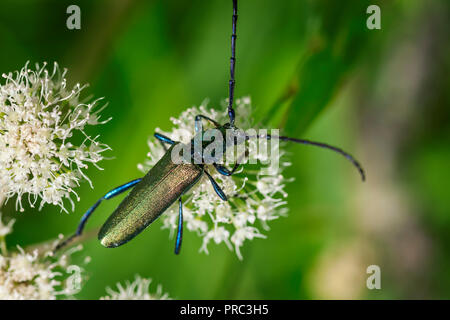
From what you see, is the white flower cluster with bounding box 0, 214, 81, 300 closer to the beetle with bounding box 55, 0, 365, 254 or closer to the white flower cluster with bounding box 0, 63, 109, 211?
the beetle with bounding box 55, 0, 365, 254

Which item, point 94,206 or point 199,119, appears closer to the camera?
point 94,206

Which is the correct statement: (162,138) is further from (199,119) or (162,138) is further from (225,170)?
(225,170)

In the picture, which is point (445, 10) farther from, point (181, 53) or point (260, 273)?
point (260, 273)

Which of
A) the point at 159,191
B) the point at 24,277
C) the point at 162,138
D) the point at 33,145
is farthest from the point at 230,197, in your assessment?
the point at 24,277

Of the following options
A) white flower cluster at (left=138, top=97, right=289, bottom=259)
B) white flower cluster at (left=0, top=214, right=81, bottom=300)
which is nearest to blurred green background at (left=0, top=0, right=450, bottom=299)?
white flower cluster at (left=138, top=97, right=289, bottom=259)

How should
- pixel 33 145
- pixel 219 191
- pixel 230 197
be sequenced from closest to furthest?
pixel 33 145 < pixel 219 191 < pixel 230 197

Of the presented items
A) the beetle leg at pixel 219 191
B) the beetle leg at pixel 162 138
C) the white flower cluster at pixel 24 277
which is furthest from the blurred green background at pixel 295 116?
the beetle leg at pixel 162 138

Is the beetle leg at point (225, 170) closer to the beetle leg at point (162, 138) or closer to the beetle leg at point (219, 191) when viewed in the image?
the beetle leg at point (219, 191)

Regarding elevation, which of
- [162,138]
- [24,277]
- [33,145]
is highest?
[162,138]
